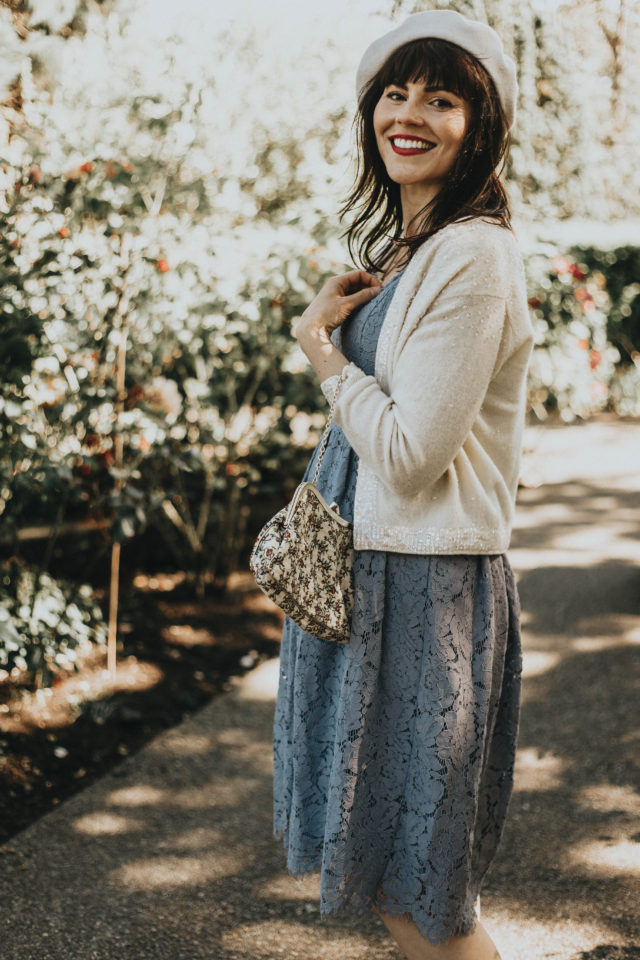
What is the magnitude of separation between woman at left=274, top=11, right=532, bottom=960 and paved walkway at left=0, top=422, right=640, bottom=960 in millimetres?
702

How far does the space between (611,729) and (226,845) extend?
1418mm

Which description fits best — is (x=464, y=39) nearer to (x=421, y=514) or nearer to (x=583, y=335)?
(x=421, y=514)

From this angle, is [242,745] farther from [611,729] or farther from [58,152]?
[58,152]

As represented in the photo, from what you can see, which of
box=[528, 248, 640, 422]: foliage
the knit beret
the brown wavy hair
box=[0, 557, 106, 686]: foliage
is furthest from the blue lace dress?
box=[528, 248, 640, 422]: foliage

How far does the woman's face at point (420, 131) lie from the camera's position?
1.53m

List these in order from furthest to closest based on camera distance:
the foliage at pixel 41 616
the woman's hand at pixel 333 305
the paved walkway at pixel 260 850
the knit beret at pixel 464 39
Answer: the foliage at pixel 41 616
the paved walkway at pixel 260 850
the woman's hand at pixel 333 305
the knit beret at pixel 464 39

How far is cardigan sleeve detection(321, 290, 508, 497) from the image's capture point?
1394mm

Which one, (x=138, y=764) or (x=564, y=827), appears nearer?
(x=564, y=827)

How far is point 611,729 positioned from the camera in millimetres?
3219

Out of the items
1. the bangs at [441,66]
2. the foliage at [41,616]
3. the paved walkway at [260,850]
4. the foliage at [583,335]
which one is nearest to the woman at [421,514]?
the bangs at [441,66]

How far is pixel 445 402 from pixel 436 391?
0.8 inches

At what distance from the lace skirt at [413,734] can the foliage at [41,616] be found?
1446mm

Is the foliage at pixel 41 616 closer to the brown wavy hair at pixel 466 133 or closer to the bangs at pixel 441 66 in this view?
the brown wavy hair at pixel 466 133

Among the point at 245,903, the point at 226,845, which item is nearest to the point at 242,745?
the point at 226,845
